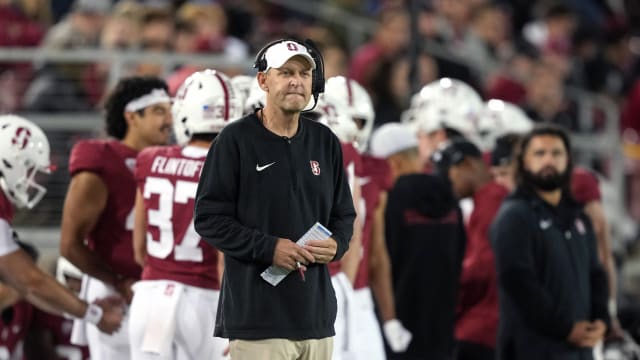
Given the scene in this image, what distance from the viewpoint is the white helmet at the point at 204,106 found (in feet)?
24.2

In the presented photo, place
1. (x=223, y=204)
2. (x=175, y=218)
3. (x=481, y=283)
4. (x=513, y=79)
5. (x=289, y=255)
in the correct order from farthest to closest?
(x=513, y=79)
(x=481, y=283)
(x=175, y=218)
(x=223, y=204)
(x=289, y=255)

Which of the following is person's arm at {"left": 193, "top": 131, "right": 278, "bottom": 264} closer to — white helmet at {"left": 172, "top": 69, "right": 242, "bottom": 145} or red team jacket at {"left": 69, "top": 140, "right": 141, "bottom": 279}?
white helmet at {"left": 172, "top": 69, "right": 242, "bottom": 145}

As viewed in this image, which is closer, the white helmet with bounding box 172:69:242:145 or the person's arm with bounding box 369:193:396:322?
the white helmet with bounding box 172:69:242:145

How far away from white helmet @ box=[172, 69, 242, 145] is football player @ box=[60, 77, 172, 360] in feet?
1.77

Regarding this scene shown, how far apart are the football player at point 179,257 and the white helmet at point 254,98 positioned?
0.53 feet

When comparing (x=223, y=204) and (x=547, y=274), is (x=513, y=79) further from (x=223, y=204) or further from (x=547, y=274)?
(x=223, y=204)

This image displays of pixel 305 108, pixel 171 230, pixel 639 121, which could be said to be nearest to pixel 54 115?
pixel 171 230

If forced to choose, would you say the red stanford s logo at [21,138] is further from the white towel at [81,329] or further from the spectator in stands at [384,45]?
the spectator in stands at [384,45]

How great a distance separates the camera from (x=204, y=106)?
24.3ft

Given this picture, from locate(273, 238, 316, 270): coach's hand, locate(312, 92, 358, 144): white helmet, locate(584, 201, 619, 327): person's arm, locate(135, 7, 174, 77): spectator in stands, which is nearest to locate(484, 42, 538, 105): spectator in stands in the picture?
locate(135, 7, 174, 77): spectator in stands

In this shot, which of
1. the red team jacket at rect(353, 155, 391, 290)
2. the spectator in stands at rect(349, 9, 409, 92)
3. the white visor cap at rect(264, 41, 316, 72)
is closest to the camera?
the white visor cap at rect(264, 41, 316, 72)

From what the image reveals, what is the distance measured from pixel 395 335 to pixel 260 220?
2524mm

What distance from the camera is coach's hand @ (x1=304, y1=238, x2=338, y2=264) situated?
6.10 metres

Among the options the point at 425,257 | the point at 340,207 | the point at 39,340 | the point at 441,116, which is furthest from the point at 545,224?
the point at 39,340
